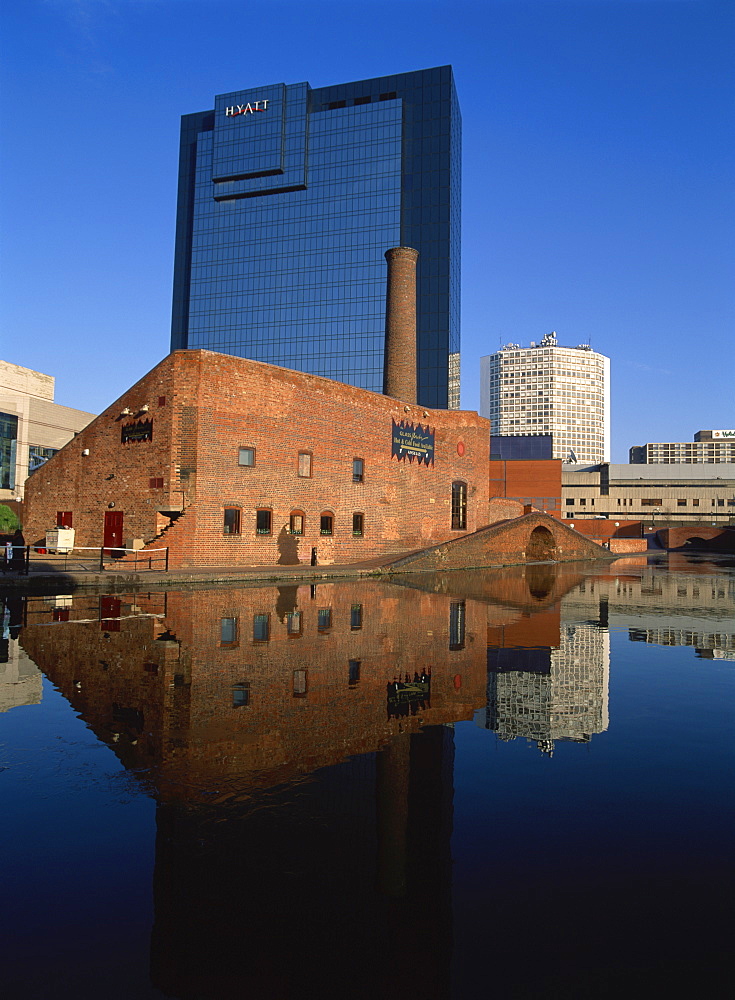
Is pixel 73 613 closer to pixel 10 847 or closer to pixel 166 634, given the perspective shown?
pixel 166 634

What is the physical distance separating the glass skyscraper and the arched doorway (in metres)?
41.6

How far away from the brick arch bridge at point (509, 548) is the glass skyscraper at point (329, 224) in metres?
40.6

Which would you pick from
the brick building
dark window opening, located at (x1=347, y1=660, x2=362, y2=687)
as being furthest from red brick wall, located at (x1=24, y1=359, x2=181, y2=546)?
dark window opening, located at (x1=347, y1=660, x2=362, y2=687)

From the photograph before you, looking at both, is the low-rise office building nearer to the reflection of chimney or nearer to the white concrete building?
the reflection of chimney

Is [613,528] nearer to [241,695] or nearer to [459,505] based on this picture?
[459,505]

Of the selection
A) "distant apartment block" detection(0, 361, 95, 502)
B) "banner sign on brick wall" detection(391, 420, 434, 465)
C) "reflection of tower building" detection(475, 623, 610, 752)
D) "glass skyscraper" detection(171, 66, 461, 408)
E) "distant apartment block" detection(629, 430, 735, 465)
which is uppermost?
"glass skyscraper" detection(171, 66, 461, 408)

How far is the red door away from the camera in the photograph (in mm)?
26938

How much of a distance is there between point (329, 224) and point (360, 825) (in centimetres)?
8930

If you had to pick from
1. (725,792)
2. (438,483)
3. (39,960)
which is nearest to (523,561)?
(438,483)

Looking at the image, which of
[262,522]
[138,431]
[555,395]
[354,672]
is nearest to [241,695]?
[354,672]

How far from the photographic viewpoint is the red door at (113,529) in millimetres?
26938

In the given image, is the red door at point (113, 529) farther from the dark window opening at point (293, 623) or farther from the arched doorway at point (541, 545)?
the arched doorway at point (541, 545)

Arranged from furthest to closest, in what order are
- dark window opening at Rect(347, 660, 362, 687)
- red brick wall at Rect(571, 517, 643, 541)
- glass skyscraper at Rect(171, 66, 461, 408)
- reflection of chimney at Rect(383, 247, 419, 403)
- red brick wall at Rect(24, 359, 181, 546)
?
glass skyscraper at Rect(171, 66, 461, 408)
red brick wall at Rect(571, 517, 643, 541)
reflection of chimney at Rect(383, 247, 419, 403)
red brick wall at Rect(24, 359, 181, 546)
dark window opening at Rect(347, 660, 362, 687)

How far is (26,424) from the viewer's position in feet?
182
